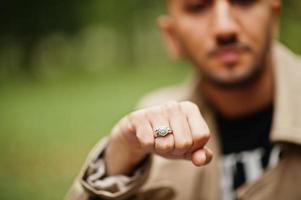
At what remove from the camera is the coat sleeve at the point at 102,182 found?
1.41 metres

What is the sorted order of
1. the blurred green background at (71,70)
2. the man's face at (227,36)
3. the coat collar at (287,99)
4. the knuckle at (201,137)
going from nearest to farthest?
the knuckle at (201,137)
the coat collar at (287,99)
the man's face at (227,36)
the blurred green background at (71,70)

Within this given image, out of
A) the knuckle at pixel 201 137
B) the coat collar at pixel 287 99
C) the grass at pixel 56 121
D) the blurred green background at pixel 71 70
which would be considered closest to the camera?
the knuckle at pixel 201 137

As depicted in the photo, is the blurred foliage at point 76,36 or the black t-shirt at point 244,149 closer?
the black t-shirt at point 244,149

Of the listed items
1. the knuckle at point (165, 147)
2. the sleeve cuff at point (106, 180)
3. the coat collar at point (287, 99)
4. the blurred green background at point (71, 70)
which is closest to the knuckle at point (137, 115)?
the knuckle at point (165, 147)

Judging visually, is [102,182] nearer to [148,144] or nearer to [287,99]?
A: [148,144]

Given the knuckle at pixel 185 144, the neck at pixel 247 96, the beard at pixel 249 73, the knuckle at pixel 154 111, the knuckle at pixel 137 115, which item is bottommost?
the neck at pixel 247 96

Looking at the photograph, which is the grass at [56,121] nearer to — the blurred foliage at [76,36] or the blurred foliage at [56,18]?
the blurred foliage at [76,36]

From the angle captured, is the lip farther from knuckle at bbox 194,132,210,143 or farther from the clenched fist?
knuckle at bbox 194,132,210,143

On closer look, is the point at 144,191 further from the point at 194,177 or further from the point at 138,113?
the point at 138,113

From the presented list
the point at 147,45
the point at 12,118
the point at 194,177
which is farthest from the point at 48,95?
the point at 194,177

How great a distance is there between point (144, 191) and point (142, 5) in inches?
187

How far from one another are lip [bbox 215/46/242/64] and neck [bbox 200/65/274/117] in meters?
0.17

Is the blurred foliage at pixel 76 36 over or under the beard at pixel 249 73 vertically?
under

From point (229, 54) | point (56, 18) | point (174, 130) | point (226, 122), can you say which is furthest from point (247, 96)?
point (56, 18)
